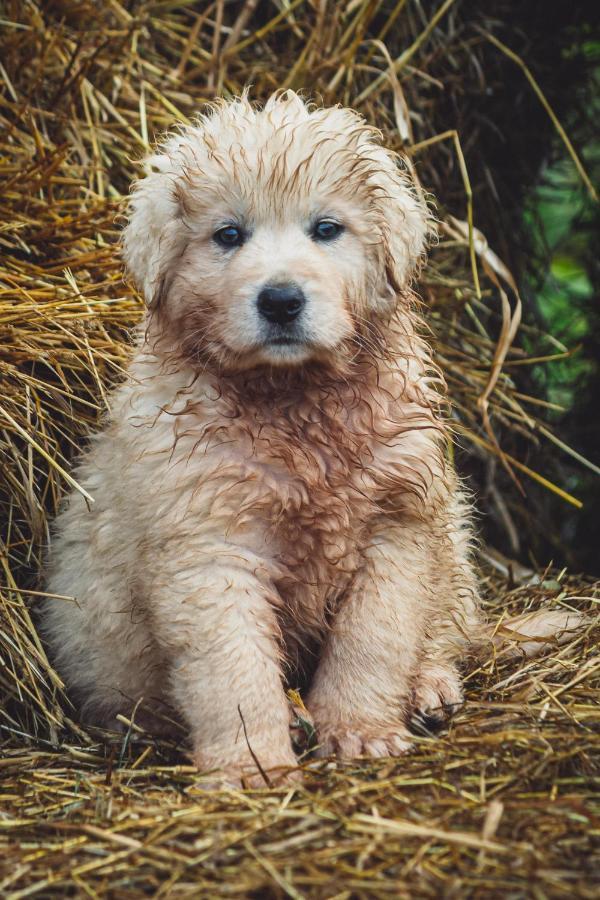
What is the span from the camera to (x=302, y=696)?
373 centimetres

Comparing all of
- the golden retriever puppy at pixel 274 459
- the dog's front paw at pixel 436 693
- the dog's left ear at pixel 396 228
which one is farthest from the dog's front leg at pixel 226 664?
the dog's left ear at pixel 396 228

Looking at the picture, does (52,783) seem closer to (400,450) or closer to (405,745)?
(405,745)

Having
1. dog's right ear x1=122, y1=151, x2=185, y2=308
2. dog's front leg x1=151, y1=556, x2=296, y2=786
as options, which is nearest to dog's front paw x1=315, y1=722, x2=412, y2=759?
dog's front leg x1=151, y1=556, x2=296, y2=786

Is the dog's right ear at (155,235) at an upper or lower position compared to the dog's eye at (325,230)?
lower

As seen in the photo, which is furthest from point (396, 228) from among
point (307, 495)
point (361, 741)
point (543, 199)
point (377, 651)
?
point (543, 199)

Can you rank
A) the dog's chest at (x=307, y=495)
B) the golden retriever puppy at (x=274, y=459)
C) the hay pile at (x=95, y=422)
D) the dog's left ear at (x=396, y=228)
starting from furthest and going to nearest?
the dog's left ear at (x=396, y=228), the dog's chest at (x=307, y=495), the golden retriever puppy at (x=274, y=459), the hay pile at (x=95, y=422)

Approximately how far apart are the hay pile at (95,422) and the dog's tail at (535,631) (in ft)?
0.25

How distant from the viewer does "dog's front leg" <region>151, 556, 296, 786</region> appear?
10.1ft

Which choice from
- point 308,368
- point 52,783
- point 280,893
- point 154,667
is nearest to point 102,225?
point 308,368

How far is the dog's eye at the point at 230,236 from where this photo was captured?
3.46 m

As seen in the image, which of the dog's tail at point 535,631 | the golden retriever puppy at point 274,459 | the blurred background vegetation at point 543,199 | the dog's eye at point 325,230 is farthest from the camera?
the blurred background vegetation at point 543,199

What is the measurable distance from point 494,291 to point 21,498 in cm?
289

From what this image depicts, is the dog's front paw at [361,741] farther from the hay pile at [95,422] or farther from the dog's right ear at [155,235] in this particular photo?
the dog's right ear at [155,235]

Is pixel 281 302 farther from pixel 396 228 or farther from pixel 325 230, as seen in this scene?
pixel 396 228
